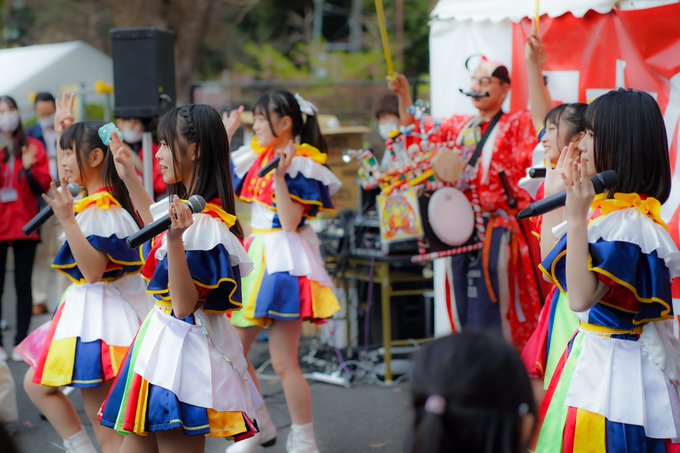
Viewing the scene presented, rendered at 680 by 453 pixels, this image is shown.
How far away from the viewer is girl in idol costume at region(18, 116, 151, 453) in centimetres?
388

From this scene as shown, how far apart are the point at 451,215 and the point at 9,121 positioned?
3.38 m

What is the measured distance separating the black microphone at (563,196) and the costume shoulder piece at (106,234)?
190 centimetres

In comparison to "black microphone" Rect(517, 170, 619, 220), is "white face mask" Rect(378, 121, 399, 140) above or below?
above

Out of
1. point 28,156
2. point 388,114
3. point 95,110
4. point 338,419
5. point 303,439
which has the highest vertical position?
point 95,110

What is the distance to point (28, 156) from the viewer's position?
21.9 feet

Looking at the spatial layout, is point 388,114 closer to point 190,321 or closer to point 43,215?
point 43,215

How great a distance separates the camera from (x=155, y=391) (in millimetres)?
3205

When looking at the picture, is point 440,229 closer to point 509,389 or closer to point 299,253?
point 299,253

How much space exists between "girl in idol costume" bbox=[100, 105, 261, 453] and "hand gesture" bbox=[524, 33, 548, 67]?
189 centimetres

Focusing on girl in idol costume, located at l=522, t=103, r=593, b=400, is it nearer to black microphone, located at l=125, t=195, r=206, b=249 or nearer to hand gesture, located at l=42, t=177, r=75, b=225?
black microphone, located at l=125, t=195, r=206, b=249

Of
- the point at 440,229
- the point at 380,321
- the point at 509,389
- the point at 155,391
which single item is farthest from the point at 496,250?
the point at 509,389

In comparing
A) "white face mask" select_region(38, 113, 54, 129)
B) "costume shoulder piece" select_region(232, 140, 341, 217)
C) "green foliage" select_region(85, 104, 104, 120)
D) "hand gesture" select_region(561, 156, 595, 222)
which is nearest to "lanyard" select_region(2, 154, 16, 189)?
"white face mask" select_region(38, 113, 54, 129)

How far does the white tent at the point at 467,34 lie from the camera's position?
16.5 ft

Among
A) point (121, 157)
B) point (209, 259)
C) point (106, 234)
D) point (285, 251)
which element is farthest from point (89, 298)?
point (285, 251)
